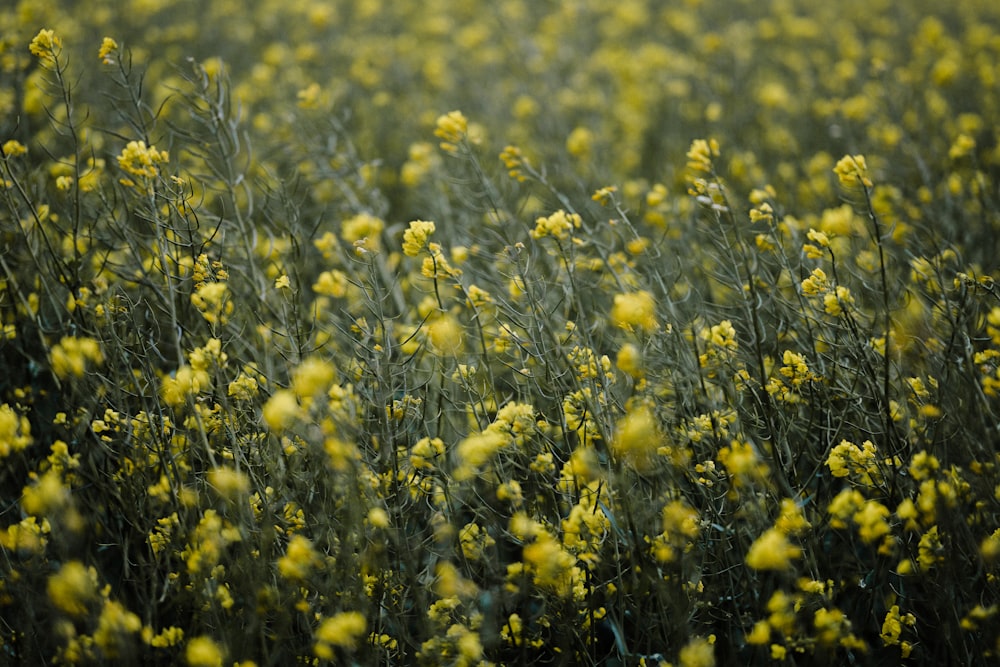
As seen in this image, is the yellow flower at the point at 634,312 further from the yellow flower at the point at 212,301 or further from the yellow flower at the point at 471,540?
the yellow flower at the point at 212,301

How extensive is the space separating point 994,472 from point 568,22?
608 cm

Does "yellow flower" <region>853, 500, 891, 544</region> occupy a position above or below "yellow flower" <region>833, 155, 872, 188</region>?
below

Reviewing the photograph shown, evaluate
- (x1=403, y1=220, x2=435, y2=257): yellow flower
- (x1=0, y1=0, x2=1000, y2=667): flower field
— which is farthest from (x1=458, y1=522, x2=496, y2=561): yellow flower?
(x1=403, y1=220, x2=435, y2=257): yellow flower

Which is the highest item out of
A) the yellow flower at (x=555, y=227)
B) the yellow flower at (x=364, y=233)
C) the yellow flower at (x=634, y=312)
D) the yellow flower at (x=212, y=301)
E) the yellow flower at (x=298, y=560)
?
the yellow flower at (x=555, y=227)

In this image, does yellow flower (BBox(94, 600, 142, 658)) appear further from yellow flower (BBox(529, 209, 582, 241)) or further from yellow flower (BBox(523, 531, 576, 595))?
yellow flower (BBox(529, 209, 582, 241))

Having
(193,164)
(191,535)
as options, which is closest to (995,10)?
(193,164)

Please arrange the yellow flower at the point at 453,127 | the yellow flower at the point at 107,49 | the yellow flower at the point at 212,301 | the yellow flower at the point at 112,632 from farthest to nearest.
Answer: the yellow flower at the point at 453,127, the yellow flower at the point at 107,49, the yellow flower at the point at 212,301, the yellow flower at the point at 112,632

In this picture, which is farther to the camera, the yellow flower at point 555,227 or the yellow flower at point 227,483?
the yellow flower at point 555,227

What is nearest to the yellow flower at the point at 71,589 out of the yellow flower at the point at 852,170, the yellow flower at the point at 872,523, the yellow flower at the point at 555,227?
the yellow flower at the point at 555,227

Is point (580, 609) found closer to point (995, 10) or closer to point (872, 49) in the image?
point (872, 49)

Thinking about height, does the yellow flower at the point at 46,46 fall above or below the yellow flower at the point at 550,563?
above

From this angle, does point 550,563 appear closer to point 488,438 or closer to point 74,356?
point 488,438

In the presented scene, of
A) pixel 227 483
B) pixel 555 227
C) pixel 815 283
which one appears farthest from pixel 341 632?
pixel 815 283

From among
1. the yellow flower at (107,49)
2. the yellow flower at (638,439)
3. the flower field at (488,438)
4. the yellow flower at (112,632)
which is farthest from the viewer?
the yellow flower at (107,49)
